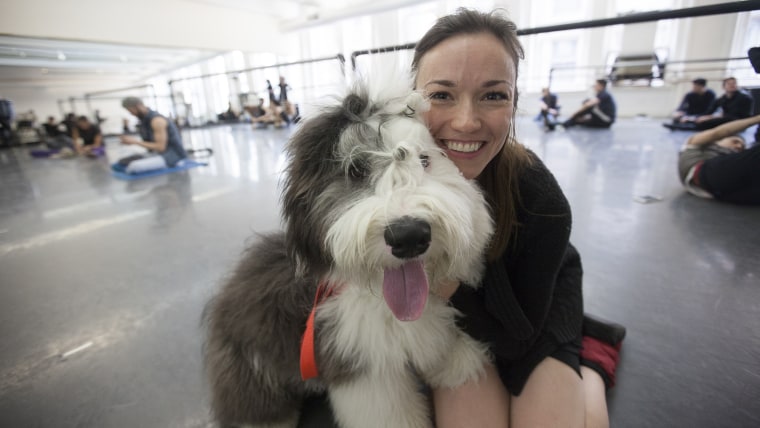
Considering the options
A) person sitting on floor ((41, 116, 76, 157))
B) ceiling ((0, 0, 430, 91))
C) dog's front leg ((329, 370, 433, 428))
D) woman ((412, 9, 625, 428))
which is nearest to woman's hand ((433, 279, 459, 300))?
woman ((412, 9, 625, 428))

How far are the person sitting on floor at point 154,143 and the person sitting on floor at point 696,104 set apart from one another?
35.3 ft

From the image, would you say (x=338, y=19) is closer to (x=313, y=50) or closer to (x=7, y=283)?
(x=313, y=50)

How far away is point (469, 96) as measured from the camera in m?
1.11

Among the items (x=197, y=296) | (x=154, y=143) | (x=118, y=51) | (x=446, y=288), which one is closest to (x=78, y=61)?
(x=118, y=51)

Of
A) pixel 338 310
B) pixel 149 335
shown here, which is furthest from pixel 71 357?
pixel 338 310

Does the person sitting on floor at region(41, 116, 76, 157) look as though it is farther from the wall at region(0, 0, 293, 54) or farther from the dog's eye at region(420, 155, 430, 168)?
the dog's eye at region(420, 155, 430, 168)

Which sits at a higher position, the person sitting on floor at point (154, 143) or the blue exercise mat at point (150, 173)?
the person sitting on floor at point (154, 143)

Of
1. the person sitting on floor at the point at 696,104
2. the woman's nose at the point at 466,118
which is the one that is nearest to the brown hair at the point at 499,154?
the woman's nose at the point at 466,118

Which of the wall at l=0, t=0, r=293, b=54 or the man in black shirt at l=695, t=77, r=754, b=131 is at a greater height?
the wall at l=0, t=0, r=293, b=54

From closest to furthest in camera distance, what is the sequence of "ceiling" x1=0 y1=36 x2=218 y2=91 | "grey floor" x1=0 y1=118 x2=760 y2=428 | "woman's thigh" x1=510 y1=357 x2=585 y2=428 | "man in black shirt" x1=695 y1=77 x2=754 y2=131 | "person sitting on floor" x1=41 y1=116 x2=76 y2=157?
"woman's thigh" x1=510 y1=357 x2=585 y2=428
"grey floor" x1=0 y1=118 x2=760 y2=428
"man in black shirt" x1=695 y1=77 x2=754 y2=131
"person sitting on floor" x1=41 y1=116 x2=76 y2=157
"ceiling" x1=0 y1=36 x2=218 y2=91

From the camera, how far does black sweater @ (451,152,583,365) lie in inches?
47.0

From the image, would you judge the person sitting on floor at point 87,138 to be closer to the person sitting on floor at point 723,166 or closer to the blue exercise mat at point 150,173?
the blue exercise mat at point 150,173

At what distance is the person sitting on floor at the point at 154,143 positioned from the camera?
593 centimetres

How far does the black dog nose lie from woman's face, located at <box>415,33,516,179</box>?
1.38 ft
